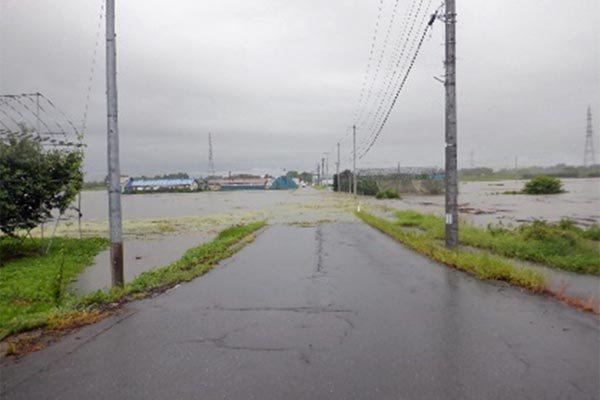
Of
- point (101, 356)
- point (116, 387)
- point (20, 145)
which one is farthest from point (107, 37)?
point (20, 145)

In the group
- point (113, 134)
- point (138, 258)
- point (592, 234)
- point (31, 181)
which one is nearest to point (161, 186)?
point (31, 181)

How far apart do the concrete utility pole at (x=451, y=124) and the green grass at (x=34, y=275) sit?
9.78m

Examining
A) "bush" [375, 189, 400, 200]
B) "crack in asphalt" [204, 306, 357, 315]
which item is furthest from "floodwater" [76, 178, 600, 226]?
"crack in asphalt" [204, 306, 357, 315]

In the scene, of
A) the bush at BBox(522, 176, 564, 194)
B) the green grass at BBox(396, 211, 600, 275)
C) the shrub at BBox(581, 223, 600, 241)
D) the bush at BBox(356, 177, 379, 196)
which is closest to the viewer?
the green grass at BBox(396, 211, 600, 275)

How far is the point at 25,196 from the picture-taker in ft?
53.2

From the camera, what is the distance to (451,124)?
502 inches

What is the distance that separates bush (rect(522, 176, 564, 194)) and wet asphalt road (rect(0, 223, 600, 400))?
53552 mm

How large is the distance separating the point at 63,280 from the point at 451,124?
11.2 metres

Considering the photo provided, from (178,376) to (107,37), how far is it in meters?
6.72

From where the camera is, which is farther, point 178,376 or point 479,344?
point 479,344

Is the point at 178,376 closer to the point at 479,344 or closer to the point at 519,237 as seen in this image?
the point at 479,344

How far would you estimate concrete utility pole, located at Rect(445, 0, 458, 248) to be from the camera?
41.9 feet

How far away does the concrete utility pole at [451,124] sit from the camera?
12.8 m

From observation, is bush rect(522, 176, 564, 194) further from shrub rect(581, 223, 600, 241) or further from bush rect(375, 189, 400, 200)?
shrub rect(581, 223, 600, 241)
